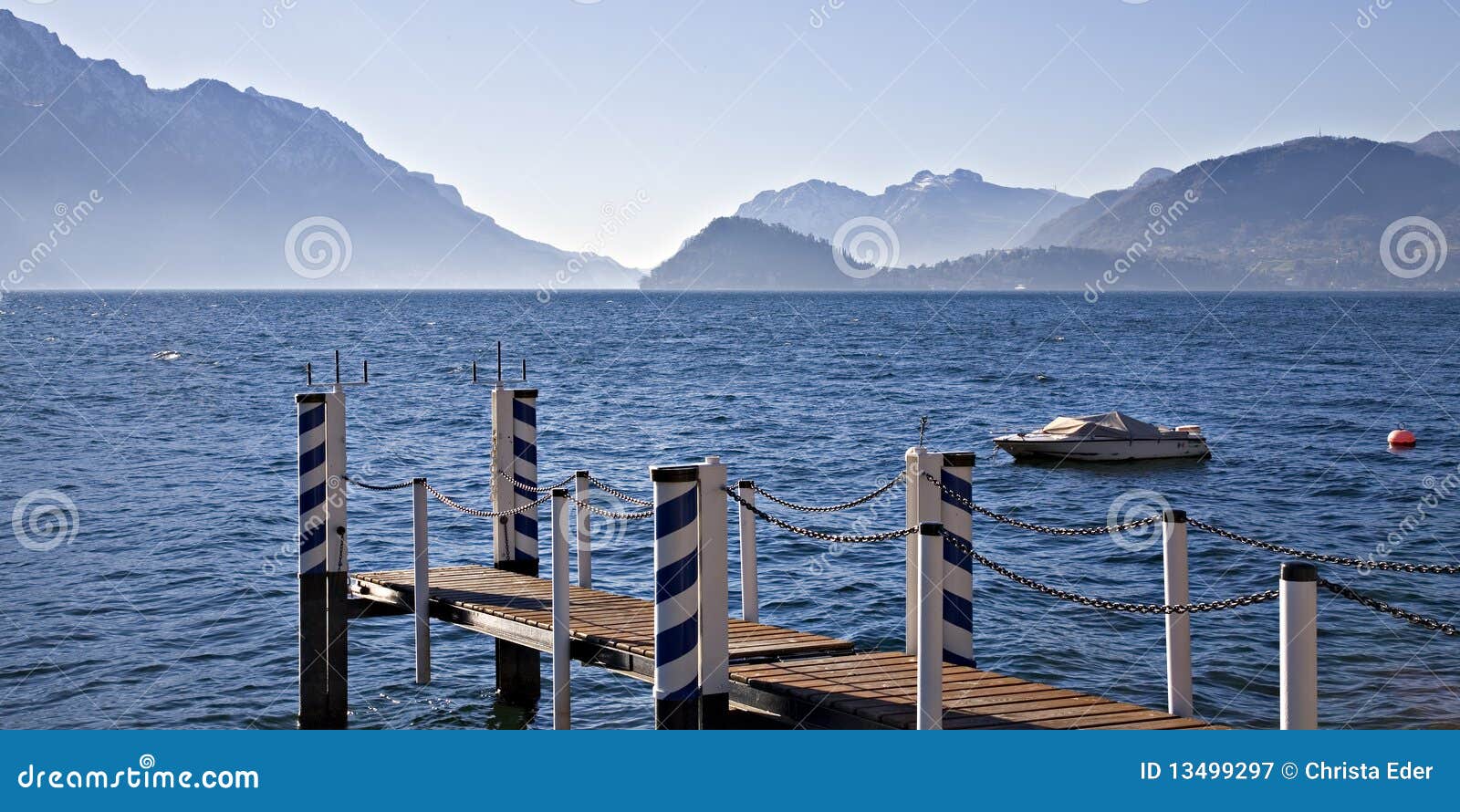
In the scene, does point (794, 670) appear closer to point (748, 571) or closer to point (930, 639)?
point (930, 639)

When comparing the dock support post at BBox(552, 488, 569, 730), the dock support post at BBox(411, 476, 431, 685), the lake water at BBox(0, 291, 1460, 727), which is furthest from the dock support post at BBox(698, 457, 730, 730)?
the lake water at BBox(0, 291, 1460, 727)

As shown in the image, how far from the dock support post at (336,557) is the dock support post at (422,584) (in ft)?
2.00

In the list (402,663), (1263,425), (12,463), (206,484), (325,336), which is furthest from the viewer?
(325,336)

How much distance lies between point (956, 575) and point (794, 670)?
130 cm

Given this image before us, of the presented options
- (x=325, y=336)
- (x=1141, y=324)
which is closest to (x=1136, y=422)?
(x=325, y=336)

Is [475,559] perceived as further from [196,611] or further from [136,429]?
[136,429]

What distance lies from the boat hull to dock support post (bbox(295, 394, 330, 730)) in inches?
976

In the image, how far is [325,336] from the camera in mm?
98875

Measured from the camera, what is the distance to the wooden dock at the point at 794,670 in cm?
822

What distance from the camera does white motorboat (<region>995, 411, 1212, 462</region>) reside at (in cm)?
3488

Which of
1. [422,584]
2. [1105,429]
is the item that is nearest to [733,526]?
[422,584]

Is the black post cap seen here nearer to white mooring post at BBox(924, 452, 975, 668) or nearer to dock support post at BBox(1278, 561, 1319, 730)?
dock support post at BBox(1278, 561, 1319, 730)

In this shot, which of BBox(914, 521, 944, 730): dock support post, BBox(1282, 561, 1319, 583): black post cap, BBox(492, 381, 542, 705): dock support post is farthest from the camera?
BBox(492, 381, 542, 705): dock support post

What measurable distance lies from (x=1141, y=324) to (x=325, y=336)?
6857cm
